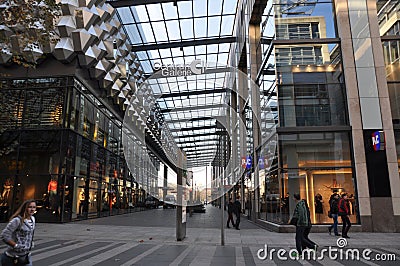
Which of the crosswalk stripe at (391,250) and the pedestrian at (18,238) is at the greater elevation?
the pedestrian at (18,238)

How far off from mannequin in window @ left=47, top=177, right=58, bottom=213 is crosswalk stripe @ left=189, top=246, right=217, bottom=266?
12.3 m

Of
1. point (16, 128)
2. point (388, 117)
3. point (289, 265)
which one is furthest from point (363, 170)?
point (16, 128)

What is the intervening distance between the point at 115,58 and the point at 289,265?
18548mm

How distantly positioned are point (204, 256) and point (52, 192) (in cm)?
1376

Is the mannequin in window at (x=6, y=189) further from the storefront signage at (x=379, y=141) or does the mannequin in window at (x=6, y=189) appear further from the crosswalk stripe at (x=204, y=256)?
the storefront signage at (x=379, y=141)

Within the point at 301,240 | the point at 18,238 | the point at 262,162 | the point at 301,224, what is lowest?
the point at 301,240

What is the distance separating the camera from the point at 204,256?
8602 mm

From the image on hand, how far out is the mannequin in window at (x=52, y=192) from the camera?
1891 cm

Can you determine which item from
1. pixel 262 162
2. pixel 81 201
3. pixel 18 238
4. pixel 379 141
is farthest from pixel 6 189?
pixel 379 141

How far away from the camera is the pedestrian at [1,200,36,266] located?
4.24 m

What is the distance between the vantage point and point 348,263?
775 centimetres

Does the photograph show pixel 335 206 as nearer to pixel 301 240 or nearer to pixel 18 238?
pixel 301 240

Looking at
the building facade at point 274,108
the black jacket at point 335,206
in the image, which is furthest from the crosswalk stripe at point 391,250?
the building facade at point 274,108

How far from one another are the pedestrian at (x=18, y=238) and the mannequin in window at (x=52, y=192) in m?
15.9
